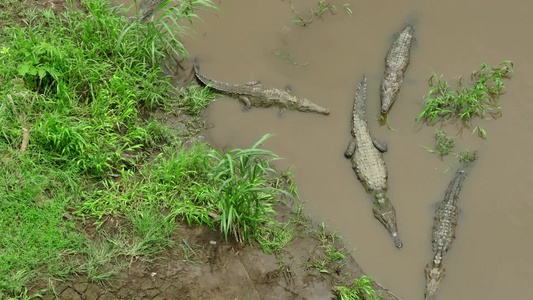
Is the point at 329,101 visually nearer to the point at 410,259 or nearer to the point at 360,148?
the point at 360,148

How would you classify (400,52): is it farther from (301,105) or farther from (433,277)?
(433,277)

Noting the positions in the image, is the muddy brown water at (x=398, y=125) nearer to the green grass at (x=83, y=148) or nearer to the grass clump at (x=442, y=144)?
the grass clump at (x=442, y=144)

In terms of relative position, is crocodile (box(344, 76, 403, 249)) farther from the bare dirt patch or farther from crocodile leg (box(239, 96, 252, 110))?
A: crocodile leg (box(239, 96, 252, 110))

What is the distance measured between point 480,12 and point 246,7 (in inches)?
129

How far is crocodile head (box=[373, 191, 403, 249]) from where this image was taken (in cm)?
526

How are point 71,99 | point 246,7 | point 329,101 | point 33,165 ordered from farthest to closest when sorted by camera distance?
point 246,7 < point 329,101 < point 71,99 < point 33,165

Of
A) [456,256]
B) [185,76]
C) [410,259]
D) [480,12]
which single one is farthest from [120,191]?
[480,12]

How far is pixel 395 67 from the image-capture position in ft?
20.5

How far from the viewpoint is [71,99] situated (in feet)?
17.8

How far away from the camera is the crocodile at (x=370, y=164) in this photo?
5.33 m

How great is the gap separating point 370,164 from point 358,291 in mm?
1499

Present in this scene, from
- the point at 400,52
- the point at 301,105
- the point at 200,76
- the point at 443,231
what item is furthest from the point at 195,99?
the point at 443,231

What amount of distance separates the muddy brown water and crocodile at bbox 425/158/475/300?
98 millimetres

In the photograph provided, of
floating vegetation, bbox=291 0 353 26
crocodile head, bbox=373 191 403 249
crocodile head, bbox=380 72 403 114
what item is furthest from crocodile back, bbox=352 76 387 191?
floating vegetation, bbox=291 0 353 26
